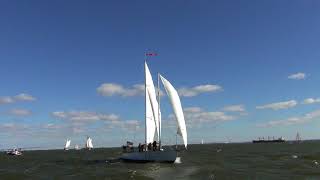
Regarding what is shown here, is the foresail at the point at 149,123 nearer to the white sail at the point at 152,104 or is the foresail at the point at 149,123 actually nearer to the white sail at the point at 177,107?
the white sail at the point at 152,104

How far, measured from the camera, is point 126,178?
5047cm

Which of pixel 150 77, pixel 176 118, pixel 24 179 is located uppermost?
pixel 150 77

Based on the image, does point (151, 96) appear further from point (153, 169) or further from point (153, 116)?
point (153, 169)

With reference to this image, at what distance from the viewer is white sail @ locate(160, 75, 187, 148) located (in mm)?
68875

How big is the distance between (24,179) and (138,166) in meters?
16.3

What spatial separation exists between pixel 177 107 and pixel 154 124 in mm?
5090

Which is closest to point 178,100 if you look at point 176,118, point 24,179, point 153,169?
point 176,118

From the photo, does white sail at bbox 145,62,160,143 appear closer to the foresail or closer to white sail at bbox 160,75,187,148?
the foresail

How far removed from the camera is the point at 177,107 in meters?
69.9

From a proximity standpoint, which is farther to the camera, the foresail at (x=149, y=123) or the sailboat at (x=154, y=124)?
the foresail at (x=149, y=123)

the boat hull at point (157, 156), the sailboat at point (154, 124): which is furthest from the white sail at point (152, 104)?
the boat hull at point (157, 156)

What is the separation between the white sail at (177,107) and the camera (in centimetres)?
6888

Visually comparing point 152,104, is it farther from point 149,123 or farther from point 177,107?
point 177,107

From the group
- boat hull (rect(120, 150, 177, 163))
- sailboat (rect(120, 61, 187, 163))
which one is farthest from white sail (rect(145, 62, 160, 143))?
boat hull (rect(120, 150, 177, 163))
